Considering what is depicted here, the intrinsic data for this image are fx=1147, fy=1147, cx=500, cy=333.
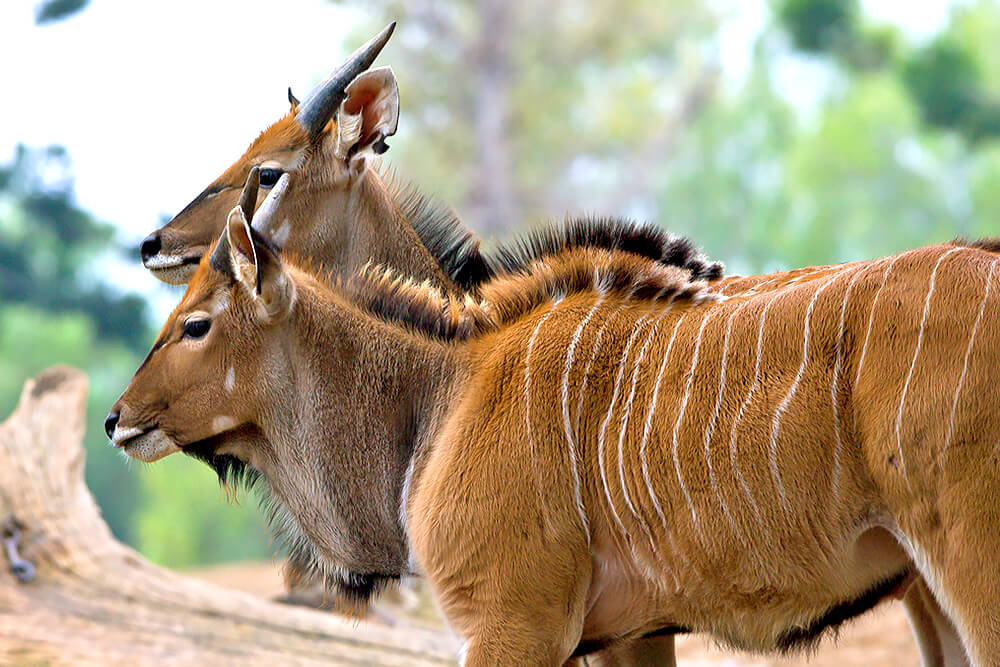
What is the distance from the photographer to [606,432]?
117 inches

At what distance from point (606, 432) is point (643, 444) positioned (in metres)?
0.12

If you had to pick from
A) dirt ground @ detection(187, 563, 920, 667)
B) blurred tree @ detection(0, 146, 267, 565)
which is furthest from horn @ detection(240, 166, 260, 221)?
blurred tree @ detection(0, 146, 267, 565)

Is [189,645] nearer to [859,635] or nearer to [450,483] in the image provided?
[450,483]

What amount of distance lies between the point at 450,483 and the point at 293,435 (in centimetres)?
61

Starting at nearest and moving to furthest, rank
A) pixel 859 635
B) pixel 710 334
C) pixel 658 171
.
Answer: pixel 710 334, pixel 859 635, pixel 658 171

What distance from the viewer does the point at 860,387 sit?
8.50 ft

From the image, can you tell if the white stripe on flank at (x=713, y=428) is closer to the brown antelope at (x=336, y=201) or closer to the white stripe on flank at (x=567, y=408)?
the white stripe on flank at (x=567, y=408)

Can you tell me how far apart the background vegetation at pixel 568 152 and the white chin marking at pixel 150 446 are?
31.7 feet

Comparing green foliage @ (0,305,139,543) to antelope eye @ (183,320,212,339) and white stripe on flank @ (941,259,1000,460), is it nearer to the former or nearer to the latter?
antelope eye @ (183,320,212,339)

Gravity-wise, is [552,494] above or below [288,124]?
below

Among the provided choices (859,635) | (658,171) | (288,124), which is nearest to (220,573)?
(859,635)

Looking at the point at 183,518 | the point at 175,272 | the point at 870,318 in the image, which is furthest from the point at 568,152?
the point at 870,318

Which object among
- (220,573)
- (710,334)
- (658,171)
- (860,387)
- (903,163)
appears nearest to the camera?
(860,387)

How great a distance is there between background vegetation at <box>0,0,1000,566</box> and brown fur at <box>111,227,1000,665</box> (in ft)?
Answer: 32.2
